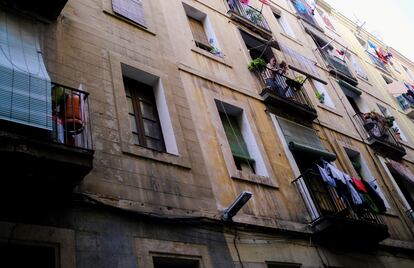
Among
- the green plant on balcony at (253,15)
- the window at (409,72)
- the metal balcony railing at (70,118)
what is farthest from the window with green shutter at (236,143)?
the window at (409,72)

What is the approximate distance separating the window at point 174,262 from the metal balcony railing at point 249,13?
33.4 ft

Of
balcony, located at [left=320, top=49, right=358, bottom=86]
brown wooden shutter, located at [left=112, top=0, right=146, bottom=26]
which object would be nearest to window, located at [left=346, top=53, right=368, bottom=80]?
balcony, located at [left=320, top=49, right=358, bottom=86]

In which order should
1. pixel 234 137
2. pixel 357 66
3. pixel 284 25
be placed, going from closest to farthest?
pixel 234 137, pixel 284 25, pixel 357 66

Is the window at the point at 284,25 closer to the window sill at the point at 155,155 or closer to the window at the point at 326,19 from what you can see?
the window at the point at 326,19

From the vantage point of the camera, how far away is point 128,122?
762 centimetres

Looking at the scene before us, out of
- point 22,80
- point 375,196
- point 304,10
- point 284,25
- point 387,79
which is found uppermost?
point 304,10

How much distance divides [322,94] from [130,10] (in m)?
8.49

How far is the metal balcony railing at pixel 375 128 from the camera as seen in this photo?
15915 millimetres

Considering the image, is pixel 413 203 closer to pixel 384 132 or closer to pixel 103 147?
pixel 384 132

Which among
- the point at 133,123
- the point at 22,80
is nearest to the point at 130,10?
the point at 133,123

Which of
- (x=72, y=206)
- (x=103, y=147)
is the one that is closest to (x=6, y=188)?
(x=72, y=206)

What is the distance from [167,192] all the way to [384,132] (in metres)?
12.3

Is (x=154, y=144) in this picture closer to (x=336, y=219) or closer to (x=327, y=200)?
(x=336, y=219)

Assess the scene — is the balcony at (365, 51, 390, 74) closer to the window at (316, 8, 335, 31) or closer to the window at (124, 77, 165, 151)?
the window at (316, 8, 335, 31)
